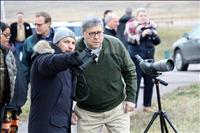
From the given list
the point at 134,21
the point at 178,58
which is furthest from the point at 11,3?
the point at 134,21

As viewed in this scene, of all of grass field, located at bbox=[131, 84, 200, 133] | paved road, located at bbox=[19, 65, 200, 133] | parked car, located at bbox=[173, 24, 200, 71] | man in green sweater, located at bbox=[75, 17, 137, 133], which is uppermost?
man in green sweater, located at bbox=[75, 17, 137, 133]

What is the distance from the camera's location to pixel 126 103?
6.18m

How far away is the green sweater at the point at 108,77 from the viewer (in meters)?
5.98

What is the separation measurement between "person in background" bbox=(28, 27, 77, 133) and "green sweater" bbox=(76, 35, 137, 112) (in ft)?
1.56

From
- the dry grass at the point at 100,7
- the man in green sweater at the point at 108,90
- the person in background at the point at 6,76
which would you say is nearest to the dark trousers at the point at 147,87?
the person in background at the point at 6,76

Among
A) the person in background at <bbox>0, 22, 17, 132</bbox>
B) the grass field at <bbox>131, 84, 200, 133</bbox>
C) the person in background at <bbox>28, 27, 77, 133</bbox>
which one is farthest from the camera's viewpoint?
the grass field at <bbox>131, 84, 200, 133</bbox>

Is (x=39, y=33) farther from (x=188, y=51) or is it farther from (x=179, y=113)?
(x=188, y=51)

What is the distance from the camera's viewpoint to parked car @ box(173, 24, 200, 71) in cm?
1870

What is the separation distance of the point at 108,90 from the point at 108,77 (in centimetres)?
13

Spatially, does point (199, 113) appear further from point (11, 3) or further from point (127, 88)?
point (11, 3)

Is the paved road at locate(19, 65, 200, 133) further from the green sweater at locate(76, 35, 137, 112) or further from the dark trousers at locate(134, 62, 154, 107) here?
the green sweater at locate(76, 35, 137, 112)

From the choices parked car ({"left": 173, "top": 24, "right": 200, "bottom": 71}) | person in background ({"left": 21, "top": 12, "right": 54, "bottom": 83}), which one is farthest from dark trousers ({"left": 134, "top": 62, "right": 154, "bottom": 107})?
parked car ({"left": 173, "top": 24, "right": 200, "bottom": 71})

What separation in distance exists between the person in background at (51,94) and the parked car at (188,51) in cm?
1339

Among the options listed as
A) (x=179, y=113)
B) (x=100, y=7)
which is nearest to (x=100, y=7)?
(x=100, y=7)
